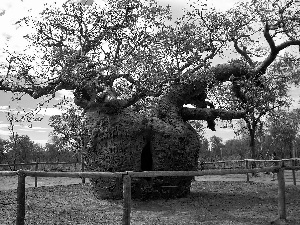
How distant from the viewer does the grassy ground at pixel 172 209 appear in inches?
279

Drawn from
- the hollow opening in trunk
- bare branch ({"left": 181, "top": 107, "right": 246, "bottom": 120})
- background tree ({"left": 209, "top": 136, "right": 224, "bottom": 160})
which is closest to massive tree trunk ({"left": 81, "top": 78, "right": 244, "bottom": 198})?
the hollow opening in trunk

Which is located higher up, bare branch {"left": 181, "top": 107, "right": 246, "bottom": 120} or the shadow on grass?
bare branch {"left": 181, "top": 107, "right": 246, "bottom": 120}

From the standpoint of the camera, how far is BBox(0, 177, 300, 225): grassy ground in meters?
7.08

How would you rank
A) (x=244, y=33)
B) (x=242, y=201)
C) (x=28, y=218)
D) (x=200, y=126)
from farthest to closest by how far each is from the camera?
(x=200, y=126), (x=244, y=33), (x=242, y=201), (x=28, y=218)

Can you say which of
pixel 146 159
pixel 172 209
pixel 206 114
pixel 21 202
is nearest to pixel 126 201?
pixel 21 202

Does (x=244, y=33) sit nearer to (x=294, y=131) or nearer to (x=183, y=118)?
(x=183, y=118)

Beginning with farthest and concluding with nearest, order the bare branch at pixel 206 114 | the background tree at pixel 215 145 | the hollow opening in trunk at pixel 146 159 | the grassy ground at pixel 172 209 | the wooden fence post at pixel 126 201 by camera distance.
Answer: the background tree at pixel 215 145 → the bare branch at pixel 206 114 → the hollow opening in trunk at pixel 146 159 → the grassy ground at pixel 172 209 → the wooden fence post at pixel 126 201

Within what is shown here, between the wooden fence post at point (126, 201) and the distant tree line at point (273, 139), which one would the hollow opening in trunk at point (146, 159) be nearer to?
the wooden fence post at point (126, 201)

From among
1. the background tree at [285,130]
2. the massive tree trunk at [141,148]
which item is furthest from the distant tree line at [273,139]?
the massive tree trunk at [141,148]

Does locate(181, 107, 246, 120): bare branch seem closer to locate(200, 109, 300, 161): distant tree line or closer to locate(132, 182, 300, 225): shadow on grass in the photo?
locate(132, 182, 300, 225): shadow on grass

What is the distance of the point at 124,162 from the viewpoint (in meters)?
10.1

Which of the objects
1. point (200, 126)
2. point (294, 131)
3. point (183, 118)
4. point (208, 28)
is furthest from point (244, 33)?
point (294, 131)

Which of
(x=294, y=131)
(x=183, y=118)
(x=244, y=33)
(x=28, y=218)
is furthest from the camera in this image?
(x=294, y=131)

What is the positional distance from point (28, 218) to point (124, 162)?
3538 mm
